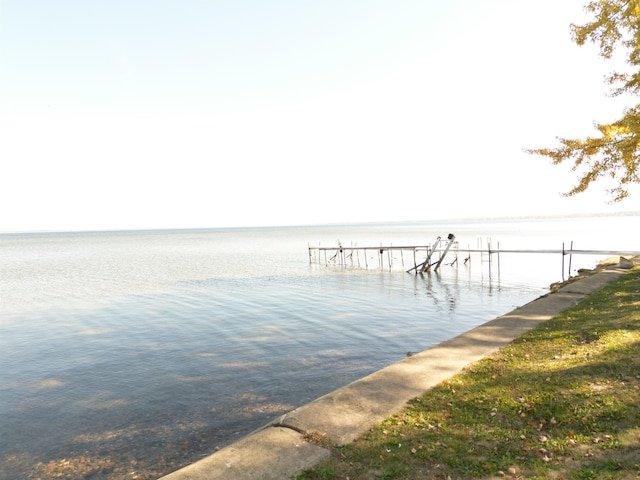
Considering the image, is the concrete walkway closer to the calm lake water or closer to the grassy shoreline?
the grassy shoreline

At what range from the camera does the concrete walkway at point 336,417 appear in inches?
219

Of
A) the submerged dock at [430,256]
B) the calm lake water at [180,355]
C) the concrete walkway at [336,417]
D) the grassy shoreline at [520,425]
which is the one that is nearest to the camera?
the grassy shoreline at [520,425]

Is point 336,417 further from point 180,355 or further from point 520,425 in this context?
point 180,355

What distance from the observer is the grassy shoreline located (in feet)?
16.9

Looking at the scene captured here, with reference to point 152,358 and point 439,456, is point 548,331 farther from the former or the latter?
point 152,358

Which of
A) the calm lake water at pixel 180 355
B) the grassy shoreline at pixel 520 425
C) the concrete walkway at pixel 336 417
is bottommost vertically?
the calm lake water at pixel 180 355

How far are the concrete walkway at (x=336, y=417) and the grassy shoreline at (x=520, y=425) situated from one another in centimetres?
32

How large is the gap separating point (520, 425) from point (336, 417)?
3098 mm

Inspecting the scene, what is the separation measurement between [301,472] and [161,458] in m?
4.30

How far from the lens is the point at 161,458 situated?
26.3 ft

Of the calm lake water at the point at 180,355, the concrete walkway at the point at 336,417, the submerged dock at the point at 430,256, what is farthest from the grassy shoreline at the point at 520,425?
the submerged dock at the point at 430,256

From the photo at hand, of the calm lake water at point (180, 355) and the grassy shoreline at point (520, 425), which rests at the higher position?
the grassy shoreline at point (520, 425)

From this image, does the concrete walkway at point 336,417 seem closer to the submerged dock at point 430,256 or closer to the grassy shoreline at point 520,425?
the grassy shoreline at point 520,425

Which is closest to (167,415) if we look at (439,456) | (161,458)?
(161,458)
